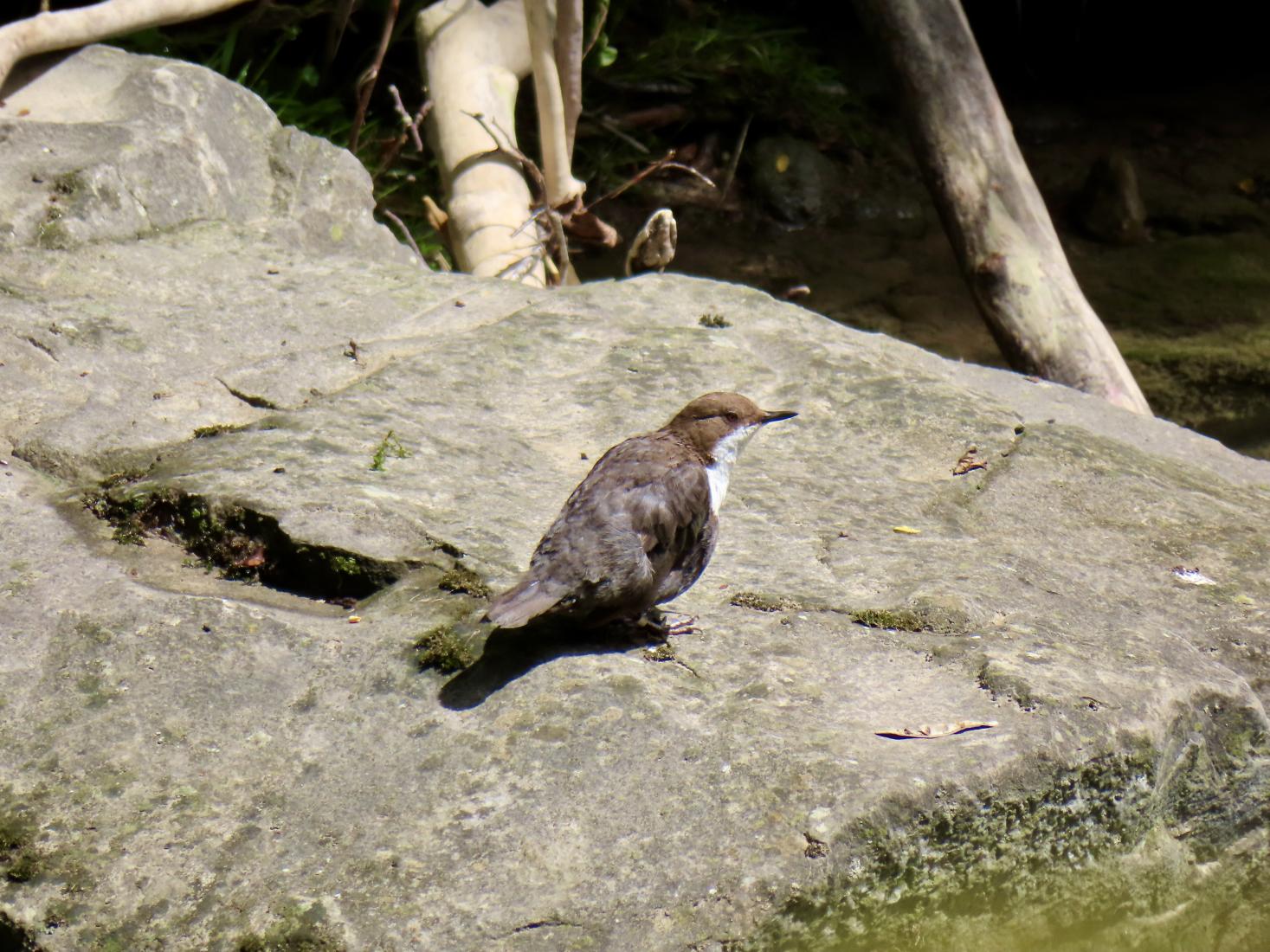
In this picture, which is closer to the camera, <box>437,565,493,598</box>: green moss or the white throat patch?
<box>437,565,493,598</box>: green moss

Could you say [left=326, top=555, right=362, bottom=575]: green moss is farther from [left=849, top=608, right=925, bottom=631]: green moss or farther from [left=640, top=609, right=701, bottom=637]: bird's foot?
[left=849, top=608, right=925, bottom=631]: green moss

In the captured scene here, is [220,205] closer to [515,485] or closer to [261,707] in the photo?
[515,485]

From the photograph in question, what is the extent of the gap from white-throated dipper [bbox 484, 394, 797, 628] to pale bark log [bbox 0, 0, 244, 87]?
3.10 metres

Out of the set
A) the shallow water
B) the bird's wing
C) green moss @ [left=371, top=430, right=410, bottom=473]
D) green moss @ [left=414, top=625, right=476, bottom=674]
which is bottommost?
the shallow water

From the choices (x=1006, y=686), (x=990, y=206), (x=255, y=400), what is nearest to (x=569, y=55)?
(x=990, y=206)

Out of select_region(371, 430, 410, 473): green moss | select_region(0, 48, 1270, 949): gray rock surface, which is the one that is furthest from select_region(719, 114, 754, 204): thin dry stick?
select_region(371, 430, 410, 473): green moss

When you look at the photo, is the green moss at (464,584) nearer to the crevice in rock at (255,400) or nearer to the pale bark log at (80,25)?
the crevice in rock at (255,400)

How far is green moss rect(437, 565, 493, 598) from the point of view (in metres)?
2.88

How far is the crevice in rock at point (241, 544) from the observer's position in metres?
2.96

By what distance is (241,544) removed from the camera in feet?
9.97

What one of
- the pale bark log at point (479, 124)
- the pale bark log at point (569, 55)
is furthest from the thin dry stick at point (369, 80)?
the pale bark log at point (569, 55)

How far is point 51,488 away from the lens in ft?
10.5

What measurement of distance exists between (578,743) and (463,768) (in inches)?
7.9

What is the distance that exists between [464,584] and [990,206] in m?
3.66
